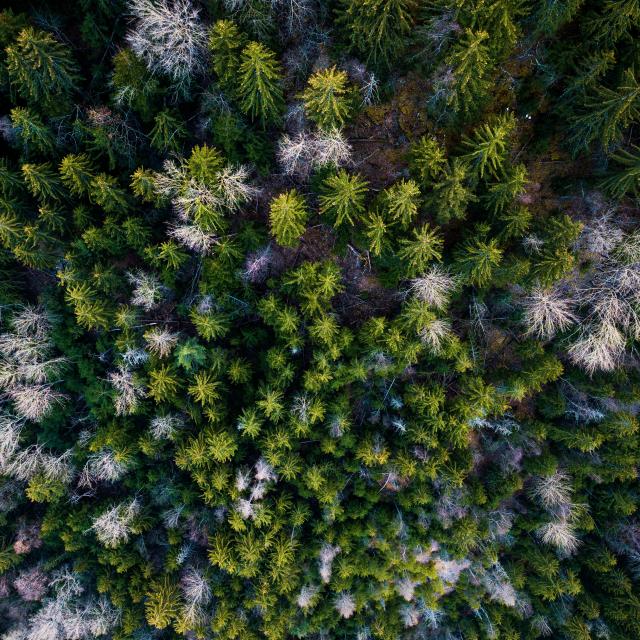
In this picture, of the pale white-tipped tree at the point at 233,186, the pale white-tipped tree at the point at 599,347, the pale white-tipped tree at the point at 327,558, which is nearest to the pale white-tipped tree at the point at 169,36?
the pale white-tipped tree at the point at 233,186

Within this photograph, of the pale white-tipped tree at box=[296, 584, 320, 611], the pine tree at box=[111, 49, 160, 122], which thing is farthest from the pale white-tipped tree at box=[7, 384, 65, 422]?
the pale white-tipped tree at box=[296, 584, 320, 611]

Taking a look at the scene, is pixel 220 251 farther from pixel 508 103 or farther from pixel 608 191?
pixel 608 191

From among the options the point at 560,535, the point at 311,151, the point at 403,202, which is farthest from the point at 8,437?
the point at 560,535

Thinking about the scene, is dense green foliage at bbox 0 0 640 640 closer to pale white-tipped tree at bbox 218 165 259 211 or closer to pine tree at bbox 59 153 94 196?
pine tree at bbox 59 153 94 196

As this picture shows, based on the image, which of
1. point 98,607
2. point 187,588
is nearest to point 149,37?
point 187,588

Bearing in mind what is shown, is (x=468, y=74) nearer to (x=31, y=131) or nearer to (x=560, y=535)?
(x=31, y=131)

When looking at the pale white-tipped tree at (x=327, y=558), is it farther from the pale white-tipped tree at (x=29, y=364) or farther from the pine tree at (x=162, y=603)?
the pale white-tipped tree at (x=29, y=364)

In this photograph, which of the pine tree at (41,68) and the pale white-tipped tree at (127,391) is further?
the pale white-tipped tree at (127,391)
